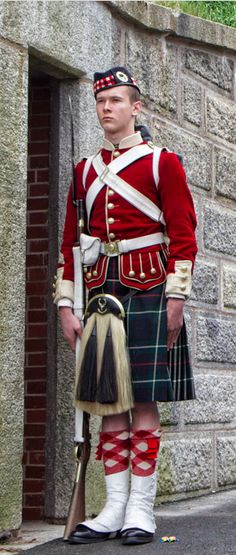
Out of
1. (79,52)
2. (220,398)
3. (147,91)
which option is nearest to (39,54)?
(79,52)

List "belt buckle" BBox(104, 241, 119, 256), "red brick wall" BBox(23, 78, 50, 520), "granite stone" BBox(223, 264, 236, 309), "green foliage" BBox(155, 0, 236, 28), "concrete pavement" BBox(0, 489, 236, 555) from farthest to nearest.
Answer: "green foliage" BBox(155, 0, 236, 28) → "granite stone" BBox(223, 264, 236, 309) → "red brick wall" BBox(23, 78, 50, 520) → "belt buckle" BBox(104, 241, 119, 256) → "concrete pavement" BBox(0, 489, 236, 555)

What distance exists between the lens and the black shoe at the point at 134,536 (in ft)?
15.6

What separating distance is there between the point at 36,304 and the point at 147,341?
1.27m

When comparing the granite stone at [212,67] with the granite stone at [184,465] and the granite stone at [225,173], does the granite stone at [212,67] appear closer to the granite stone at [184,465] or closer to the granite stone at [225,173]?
the granite stone at [225,173]

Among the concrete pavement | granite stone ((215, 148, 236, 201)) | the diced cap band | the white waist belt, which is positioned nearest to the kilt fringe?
the white waist belt

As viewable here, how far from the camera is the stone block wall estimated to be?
5242 mm

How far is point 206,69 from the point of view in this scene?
7.40 meters

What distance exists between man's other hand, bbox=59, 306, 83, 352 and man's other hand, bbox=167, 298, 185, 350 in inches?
15.7

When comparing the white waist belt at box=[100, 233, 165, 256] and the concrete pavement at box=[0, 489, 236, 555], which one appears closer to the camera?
the concrete pavement at box=[0, 489, 236, 555]

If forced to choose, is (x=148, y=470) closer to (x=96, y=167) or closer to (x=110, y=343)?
(x=110, y=343)

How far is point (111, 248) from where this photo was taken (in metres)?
4.96

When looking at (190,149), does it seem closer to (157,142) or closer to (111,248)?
(157,142)

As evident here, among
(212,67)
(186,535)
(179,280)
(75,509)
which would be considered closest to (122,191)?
(179,280)

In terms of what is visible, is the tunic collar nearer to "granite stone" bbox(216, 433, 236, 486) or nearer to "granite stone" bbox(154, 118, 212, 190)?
"granite stone" bbox(154, 118, 212, 190)
